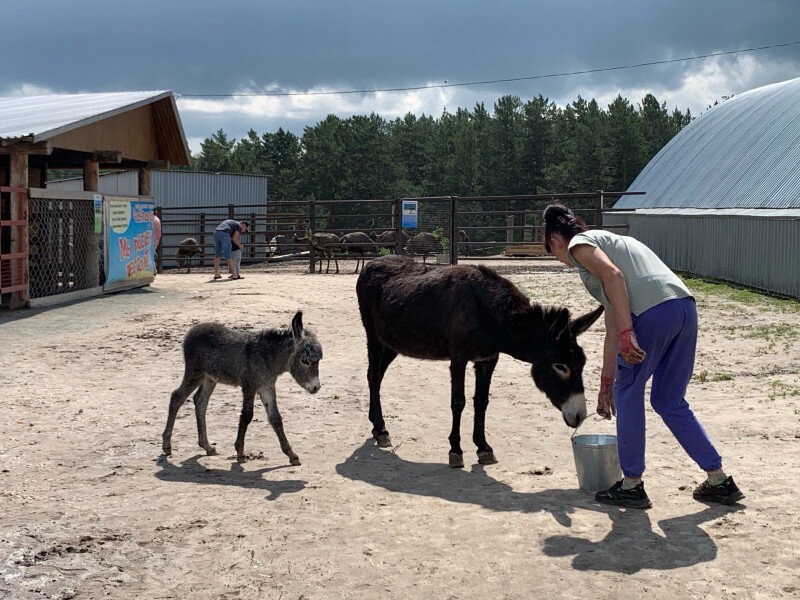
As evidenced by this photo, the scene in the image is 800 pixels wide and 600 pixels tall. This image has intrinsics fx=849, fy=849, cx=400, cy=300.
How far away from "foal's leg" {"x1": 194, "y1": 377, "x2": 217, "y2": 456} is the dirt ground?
195mm

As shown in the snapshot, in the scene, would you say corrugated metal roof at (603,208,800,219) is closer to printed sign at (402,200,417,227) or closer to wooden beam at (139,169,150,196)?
printed sign at (402,200,417,227)

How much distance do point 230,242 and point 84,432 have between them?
47.9 feet

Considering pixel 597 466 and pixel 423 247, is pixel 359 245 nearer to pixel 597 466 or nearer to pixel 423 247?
pixel 423 247

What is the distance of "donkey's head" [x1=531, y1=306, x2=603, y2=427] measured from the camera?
5.57 meters

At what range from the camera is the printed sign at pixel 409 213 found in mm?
24438

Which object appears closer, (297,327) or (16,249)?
(297,327)

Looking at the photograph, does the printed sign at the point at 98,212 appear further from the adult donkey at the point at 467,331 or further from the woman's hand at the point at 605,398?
the woman's hand at the point at 605,398

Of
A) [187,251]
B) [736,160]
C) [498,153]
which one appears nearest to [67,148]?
[187,251]

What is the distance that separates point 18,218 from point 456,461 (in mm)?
10617

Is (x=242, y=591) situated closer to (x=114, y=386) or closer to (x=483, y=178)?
(x=114, y=386)

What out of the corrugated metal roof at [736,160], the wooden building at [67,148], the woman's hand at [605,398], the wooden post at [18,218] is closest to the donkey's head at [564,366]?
the woman's hand at [605,398]

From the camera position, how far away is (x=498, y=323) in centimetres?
605

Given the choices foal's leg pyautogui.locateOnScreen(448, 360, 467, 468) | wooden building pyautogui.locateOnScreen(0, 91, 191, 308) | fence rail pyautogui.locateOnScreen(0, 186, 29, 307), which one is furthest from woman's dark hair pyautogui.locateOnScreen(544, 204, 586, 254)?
fence rail pyautogui.locateOnScreen(0, 186, 29, 307)

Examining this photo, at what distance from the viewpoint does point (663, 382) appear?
4812 mm
